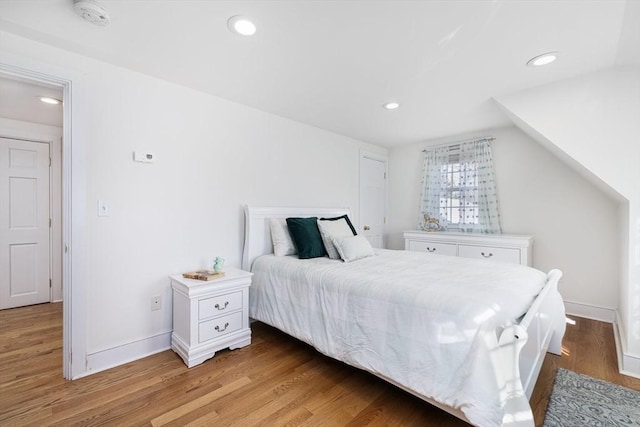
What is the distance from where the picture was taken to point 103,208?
2.09 meters

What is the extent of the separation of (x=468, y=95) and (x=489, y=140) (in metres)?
1.44

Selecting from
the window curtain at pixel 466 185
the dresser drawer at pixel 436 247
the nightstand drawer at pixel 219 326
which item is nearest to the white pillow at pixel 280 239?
the nightstand drawer at pixel 219 326

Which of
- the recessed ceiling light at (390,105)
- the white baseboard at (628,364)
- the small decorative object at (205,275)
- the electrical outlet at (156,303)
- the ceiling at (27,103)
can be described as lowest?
the white baseboard at (628,364)

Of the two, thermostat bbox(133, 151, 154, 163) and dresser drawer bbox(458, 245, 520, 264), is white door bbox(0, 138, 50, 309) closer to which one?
thermostat bbox(133, 151, 154, 163)

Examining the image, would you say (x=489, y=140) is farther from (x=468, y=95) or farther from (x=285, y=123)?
(x=285, y=123)

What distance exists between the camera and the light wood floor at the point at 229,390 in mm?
1583

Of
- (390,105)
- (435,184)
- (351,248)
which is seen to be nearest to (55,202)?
(351,248)

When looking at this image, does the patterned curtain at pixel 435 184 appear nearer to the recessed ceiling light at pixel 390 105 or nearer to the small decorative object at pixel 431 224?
the small decorative object at pixel 431 224

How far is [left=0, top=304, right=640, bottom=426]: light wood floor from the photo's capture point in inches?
62.3

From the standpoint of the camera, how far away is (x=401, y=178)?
4.73 meters

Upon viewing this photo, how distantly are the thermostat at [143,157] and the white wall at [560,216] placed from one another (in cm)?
391

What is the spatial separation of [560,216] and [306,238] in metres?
3.04

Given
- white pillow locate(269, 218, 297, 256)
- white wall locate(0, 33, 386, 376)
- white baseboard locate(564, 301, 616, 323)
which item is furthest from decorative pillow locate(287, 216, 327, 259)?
white baseboard locate(564, 301, 616, 323)

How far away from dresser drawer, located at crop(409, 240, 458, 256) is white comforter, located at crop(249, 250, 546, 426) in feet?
4.28
